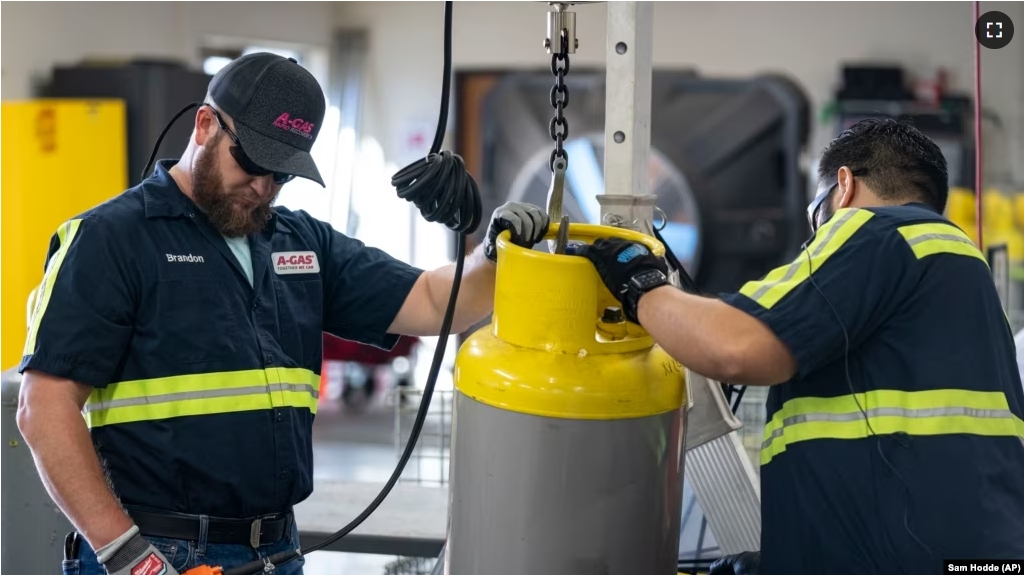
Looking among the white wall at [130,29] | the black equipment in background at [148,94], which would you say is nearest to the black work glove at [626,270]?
the black equipment in background at [148,94]

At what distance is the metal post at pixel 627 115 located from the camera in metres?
1.99

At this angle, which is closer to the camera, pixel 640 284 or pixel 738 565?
pixel 640 284

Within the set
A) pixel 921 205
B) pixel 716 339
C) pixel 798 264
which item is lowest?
pixel 716 339

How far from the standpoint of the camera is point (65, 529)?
249 cm

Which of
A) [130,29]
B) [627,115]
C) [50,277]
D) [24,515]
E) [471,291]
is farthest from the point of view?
[130,29]

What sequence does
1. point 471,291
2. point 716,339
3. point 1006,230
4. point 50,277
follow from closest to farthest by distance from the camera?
point 716,339 → point 50,277 → point 471,291 → point 1006,230

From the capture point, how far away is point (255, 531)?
191 centimetres

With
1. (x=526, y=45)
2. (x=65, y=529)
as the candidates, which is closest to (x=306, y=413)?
(x=65, y=529)

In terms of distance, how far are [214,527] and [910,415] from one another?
45.0 inches

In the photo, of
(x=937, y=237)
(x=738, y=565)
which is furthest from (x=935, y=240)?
(x=738, y=565)

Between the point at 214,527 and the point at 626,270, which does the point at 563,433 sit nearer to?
the point at 626,270

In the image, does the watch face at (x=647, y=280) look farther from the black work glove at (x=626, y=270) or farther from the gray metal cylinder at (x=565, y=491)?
the gray metal cylinder at (x=565, y=491)

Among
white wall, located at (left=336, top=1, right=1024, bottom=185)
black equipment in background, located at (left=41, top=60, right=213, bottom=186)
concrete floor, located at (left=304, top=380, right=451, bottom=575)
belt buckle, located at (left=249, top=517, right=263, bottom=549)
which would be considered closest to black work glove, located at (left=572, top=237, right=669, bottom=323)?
belt buckle, located at (left=249, top=517, right=263, bottom=549)

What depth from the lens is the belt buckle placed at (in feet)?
6.26
